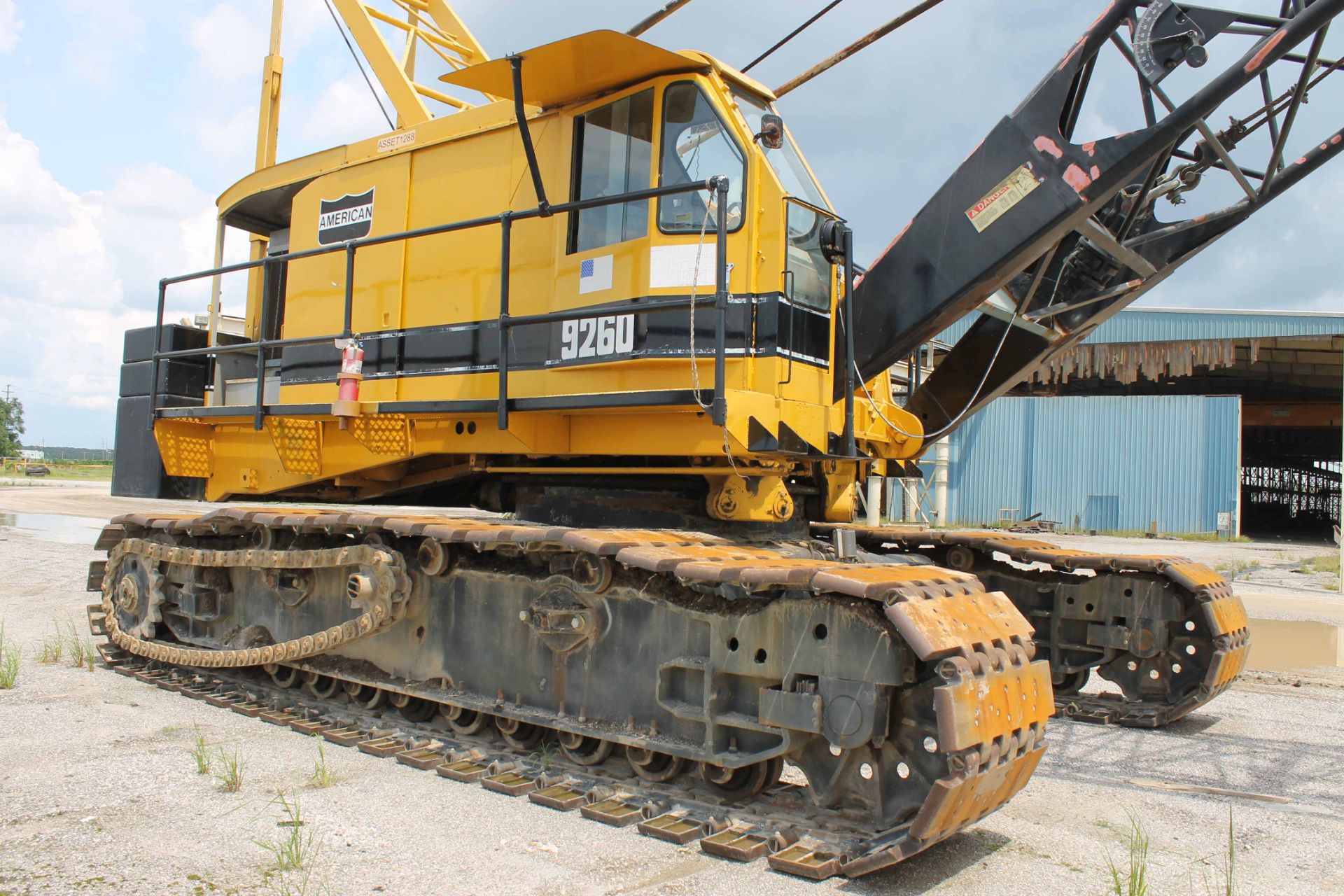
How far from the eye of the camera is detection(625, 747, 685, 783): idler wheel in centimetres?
507

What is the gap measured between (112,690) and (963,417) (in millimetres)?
6553

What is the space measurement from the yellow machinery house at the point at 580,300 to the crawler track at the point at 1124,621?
1.29m

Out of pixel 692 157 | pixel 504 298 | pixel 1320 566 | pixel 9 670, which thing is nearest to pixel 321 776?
pixel 504 298

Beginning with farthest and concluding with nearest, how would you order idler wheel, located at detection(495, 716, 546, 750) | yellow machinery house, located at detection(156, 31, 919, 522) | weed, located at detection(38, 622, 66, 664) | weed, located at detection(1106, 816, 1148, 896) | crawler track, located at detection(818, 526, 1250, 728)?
weed, located at detection(38, 622, 66, 664), crawler track, located at detection(818, 526, 1250, 728), idler wheel, located at detection(495, 716, 546, 750), yellow machinery house, located at detection(156, 31, 919, 522), weed, located at detection(1106, 816, 1148, 896)

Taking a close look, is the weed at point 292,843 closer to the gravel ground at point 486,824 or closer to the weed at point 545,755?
the gravel ground at point 486,824

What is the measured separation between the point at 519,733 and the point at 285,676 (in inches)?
95.6

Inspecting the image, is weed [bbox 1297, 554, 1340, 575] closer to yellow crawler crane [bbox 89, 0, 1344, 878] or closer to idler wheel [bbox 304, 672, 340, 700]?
yellow crawler crane [bbox 89, 0, 1344, 878]

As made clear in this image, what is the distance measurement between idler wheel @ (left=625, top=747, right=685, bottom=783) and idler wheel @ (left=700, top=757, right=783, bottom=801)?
0.28 meters

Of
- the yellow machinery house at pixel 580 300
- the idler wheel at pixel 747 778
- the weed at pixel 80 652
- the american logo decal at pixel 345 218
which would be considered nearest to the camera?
the idler wheel at pixel 747 778

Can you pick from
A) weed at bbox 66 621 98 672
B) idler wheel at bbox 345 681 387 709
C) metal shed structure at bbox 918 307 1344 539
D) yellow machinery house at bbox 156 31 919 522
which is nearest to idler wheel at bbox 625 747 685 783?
yellow machinery house at bbox 156 31 919 522

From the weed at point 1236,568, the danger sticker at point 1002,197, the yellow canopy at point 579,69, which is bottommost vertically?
the weed at point 1236,568

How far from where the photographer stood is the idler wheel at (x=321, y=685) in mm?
6918

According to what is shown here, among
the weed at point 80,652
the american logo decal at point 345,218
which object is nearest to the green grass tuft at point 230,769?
the weed at point 80,652

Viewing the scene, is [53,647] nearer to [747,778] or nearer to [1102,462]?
[747,778]
